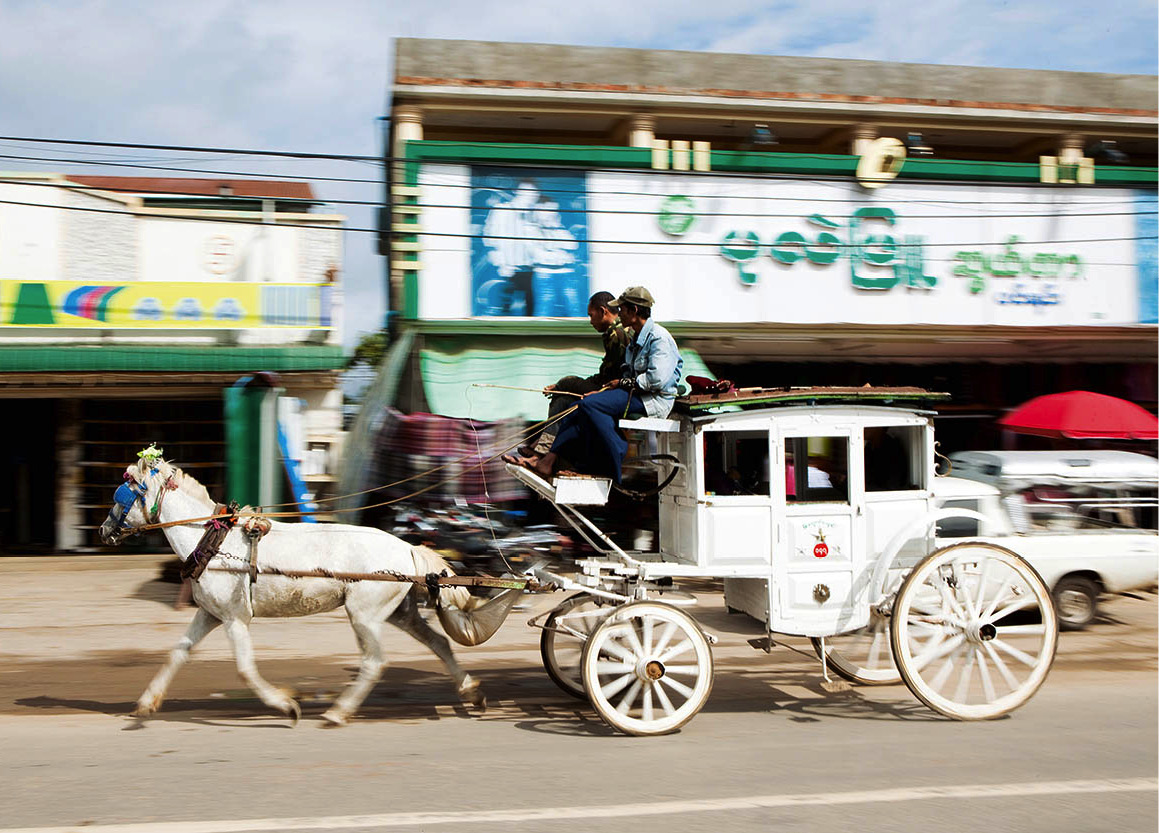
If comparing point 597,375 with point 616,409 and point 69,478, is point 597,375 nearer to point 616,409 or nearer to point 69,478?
point 616,409

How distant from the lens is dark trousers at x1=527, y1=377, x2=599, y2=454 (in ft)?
19.9

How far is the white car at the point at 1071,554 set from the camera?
30.0ft

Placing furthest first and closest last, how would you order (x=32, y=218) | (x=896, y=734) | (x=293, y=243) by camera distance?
(x=293, y=243)
(x=32, y=218)
(x=896, y=734)

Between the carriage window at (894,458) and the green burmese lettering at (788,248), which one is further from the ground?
the green burmese lettering at (788,248)

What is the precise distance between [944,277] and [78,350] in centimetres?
1196

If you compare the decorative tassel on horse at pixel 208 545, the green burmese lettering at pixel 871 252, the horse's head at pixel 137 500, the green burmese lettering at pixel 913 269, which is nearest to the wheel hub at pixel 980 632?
the decorative tassel on horse at pixel 208 545

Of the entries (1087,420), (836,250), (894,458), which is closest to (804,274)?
(836,250)

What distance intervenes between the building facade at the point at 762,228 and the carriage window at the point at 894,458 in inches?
243

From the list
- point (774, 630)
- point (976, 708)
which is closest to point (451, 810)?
point (774, 630)

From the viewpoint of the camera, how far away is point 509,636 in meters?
9.24

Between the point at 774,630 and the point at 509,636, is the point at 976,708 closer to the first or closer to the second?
the point at 774,630

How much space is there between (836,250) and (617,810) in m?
11.1

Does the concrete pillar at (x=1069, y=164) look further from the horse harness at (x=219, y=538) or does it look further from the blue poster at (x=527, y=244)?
the horse harness at (x=219, y=538)

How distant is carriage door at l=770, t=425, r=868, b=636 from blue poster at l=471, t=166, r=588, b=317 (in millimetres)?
7650
